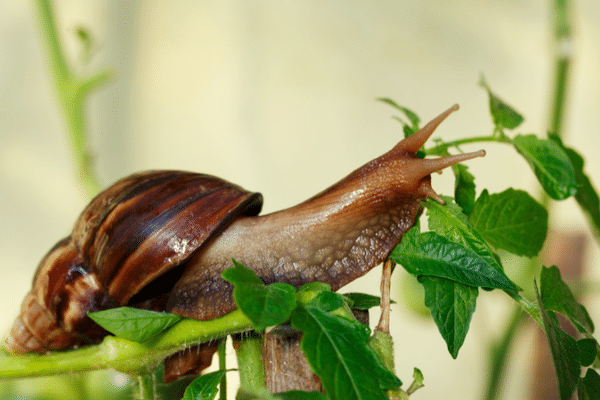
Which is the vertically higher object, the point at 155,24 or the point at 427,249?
the point at 155,24

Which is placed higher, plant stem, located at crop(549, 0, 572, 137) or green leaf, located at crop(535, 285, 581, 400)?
plant stem, located at crop(549, 0, 572, 137)

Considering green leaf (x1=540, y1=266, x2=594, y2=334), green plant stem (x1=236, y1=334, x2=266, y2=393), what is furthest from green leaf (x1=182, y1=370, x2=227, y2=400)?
green leaf (x1=540, y1=266, x2=594, y2=334)

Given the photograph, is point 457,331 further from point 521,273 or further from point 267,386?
point 521,273

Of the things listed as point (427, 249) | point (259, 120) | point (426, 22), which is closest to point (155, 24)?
point (259, 120)

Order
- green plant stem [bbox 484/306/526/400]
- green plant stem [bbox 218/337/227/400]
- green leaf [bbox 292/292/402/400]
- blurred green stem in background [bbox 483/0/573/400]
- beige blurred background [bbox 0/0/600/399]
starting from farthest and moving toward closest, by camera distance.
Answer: beige blurred background [bbox 0/0/600/399] < green plant stem [bbox 484/306/526/400] < blurred green stem in background [bbox 483/0/573/400] < green plant stem [bbox 218/337/227/400] < green leaf [bbox 292/292/402/400]

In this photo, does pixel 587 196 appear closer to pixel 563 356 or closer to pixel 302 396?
pixel 563 356

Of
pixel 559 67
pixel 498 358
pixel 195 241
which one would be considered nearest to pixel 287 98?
pixel 559 67

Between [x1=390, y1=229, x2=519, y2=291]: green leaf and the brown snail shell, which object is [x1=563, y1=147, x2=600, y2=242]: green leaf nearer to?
[x1=390, y1=229, x2=519, y2=291]: green leaf
